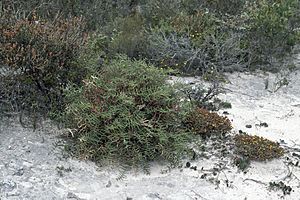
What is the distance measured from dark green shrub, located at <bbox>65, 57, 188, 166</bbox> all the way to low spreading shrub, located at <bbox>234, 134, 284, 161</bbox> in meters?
0.64

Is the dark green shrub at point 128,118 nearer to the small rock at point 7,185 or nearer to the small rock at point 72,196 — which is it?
the small rock at point 72,196

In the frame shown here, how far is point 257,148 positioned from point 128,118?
4.69 ft

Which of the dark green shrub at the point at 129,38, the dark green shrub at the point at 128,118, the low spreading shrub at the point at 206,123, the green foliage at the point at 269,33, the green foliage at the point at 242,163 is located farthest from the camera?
the green foliage at the point at 269,33

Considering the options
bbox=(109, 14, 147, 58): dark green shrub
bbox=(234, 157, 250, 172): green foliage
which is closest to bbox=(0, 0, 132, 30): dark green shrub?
bbox=(109, 14, 147, 58): dark green shrub

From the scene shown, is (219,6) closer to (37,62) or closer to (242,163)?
(242,163)

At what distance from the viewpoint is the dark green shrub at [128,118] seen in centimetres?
558

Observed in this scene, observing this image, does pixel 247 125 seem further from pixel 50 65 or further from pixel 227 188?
pixel 50 65

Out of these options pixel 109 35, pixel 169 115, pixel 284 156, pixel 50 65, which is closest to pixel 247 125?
pixel 284 156

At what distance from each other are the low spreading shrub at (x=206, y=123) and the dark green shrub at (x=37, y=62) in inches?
53.2

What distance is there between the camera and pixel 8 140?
18.9 feet

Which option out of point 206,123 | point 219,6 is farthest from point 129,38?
point 206,123

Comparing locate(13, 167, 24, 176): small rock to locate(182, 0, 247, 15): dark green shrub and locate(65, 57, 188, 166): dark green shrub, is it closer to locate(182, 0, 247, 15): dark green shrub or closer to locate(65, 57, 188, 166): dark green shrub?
locate(65, 57, 188, 166): dark green shrub

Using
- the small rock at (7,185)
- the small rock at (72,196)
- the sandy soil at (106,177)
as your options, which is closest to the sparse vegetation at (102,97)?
the sandy soil at (106,177)

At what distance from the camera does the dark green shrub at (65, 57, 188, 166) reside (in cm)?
558
